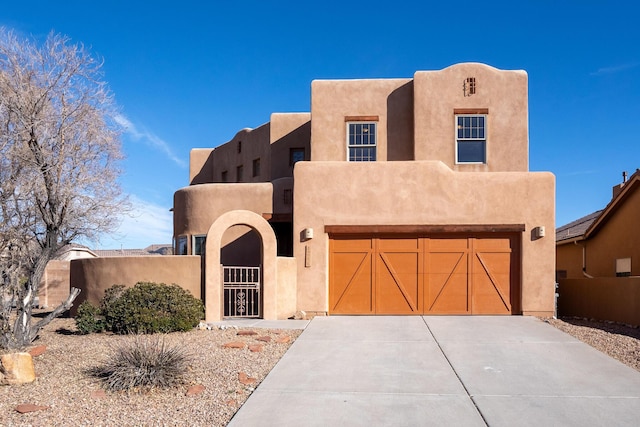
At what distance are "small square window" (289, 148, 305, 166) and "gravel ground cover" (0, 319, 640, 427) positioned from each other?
1153 cm

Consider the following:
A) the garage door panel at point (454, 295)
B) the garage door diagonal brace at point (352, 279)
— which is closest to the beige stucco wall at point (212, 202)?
the garage door diagonal brace at point (352, 279)

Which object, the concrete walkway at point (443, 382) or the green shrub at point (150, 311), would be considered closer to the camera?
the concrete walkway at point (443, 382)

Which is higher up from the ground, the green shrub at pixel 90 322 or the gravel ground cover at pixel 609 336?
the green shrub at pixel 90 322

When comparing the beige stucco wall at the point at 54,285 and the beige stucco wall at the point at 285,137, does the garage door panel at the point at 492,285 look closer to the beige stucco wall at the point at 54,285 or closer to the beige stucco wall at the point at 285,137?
the beige stucco wall at the point at 285,137

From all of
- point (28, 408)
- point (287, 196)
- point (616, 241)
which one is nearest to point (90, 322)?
point (28, 408)

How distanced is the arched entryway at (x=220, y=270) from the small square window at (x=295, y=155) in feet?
28.3

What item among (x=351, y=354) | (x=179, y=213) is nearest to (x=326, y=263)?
(x=351, y=354)

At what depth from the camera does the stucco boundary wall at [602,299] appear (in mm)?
13828

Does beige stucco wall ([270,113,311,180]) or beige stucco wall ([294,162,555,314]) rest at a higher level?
beige stucco wall ([270,113,311,180])

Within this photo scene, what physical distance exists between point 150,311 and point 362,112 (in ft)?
31.3

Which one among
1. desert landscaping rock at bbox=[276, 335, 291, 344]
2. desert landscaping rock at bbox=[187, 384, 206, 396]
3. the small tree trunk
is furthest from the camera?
desert landscaping rock at bbox=[276, 335, 291, 344]

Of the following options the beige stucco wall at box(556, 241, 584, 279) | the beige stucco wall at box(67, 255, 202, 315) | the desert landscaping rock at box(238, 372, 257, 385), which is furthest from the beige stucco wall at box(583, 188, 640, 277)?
the desert landscaping rock at box(238, 372, 257, 385)

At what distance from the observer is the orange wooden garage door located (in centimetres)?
1488

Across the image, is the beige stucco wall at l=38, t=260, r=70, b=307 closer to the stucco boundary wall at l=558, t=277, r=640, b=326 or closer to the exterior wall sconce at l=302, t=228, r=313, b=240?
the exterior wall sconce at l=302, t=228, r=313, b=240
